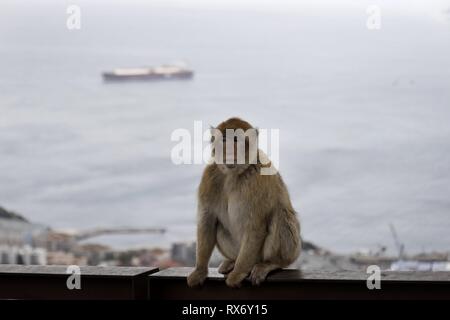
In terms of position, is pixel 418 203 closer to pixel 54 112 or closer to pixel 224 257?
pixel 54 112

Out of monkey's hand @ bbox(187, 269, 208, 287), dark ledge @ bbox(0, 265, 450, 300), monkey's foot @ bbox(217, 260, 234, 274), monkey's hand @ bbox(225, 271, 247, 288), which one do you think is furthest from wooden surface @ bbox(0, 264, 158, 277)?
monkey's foot @ bbox(217, 260, 234, 274)

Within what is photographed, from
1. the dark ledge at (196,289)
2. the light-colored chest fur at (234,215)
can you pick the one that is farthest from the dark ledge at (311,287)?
the light-colored chest fur at (234,215)

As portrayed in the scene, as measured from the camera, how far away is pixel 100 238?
21.5 m

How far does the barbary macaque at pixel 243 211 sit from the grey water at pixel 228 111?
1203cm

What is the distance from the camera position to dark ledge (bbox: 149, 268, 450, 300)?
2092 millimetres

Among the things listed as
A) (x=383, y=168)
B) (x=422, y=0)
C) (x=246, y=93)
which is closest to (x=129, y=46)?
(x=246, y=93)

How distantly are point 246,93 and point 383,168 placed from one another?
5.64 m

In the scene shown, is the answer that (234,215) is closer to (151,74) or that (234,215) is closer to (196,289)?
(196,289)

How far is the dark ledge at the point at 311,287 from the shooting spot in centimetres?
209

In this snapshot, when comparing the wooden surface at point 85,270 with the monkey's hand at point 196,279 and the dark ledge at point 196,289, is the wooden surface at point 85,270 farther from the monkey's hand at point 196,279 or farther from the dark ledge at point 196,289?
the monkey's hand at point 196,279

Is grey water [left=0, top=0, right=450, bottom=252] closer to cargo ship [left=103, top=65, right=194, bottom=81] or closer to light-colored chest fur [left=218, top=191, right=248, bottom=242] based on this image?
cargo ship [left=103, top=65, right=194, bottom=81]

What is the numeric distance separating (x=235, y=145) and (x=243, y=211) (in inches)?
10.8

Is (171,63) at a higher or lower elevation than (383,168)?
higher

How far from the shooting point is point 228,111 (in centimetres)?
2167
